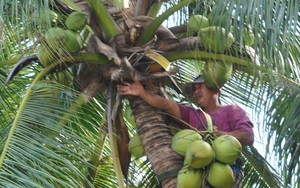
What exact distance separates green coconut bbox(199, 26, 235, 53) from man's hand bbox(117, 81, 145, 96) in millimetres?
479

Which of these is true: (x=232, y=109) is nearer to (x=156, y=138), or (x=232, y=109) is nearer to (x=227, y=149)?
(x=156, y=138)

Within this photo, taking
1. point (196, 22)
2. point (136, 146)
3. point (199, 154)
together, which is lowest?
point (136, 146)

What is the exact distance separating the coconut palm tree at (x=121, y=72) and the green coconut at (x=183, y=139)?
0.08 m

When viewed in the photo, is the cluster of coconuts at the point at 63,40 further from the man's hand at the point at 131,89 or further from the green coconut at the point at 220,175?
the green coconut at the point at 220,175

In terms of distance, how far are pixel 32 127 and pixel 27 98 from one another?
0.30 metres

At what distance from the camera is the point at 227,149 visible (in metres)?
4.73

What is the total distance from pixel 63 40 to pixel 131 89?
519 mm

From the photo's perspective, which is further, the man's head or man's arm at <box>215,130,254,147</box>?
the man's head

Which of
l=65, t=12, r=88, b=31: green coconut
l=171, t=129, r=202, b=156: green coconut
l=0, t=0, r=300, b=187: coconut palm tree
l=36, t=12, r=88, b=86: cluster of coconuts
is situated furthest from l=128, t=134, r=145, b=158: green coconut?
l=65, t=12, r=88, b=31: green coconut

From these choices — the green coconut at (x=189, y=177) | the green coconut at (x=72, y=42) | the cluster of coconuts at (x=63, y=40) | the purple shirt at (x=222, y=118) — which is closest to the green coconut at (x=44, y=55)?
the cluster of coconuts at (x=63, y=40)

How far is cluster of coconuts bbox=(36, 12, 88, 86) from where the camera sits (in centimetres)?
516

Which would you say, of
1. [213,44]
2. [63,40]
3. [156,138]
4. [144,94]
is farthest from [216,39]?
[63,40]

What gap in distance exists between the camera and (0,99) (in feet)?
17.5

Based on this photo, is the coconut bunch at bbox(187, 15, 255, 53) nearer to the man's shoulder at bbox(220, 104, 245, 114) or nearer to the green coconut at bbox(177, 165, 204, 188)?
the man's shoulder at bbox(220, 104, 245, 114)
